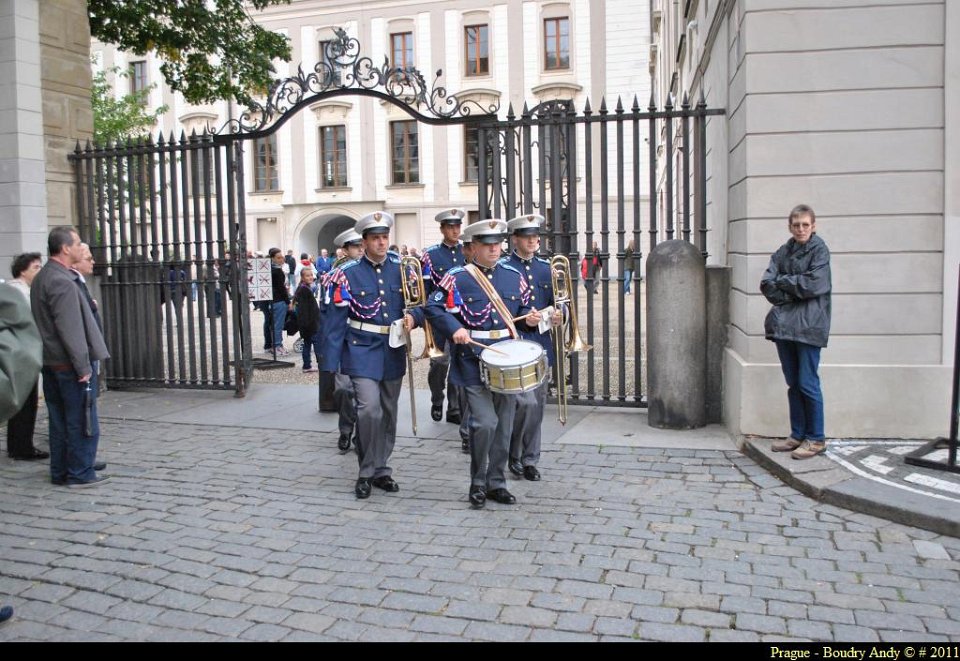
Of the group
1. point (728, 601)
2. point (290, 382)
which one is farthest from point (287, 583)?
point (290, 382)

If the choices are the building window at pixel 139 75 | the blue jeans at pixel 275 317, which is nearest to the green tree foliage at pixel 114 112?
the blue jeans at pixel 275 317

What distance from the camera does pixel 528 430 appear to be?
21.8 ft

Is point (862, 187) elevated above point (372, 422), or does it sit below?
above

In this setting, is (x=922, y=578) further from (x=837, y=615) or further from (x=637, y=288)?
(x=637, y=288)

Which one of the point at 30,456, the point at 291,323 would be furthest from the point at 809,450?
the point at 291,323

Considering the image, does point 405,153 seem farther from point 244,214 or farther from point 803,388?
point 803,388

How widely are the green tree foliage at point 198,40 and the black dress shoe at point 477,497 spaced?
9.51 metres

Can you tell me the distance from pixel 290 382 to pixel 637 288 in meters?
5.68

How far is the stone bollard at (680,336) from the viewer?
8.23m

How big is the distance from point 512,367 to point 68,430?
3.48 metres

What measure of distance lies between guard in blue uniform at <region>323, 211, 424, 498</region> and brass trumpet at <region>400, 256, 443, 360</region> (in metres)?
0.05

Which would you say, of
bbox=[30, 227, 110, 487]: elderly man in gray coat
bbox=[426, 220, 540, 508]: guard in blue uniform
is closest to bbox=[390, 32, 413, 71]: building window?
bbox=[30, 227, 110, 487]: elderly man in gray coat

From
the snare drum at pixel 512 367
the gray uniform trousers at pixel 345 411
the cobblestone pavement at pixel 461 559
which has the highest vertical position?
the snare drum at pixel 512 367

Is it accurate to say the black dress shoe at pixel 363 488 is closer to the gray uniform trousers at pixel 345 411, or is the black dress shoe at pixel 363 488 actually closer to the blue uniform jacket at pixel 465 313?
the blue uniform jacket at pixel 465 313
